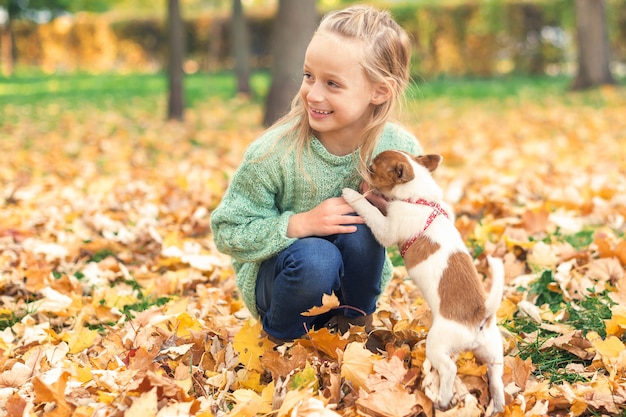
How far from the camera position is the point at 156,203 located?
15.1 feet

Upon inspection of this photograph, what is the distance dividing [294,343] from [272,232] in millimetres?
384

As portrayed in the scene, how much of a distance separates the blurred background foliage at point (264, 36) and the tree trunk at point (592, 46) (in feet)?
14.8

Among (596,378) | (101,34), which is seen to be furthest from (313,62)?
(101,34)

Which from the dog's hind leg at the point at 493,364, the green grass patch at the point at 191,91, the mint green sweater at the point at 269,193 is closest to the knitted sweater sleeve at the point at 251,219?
the mint green sweater at the point at 269,193

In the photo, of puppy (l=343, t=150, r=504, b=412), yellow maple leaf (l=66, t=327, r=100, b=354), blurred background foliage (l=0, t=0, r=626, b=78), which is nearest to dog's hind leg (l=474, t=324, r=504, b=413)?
puppy (l=343, t=150, r=504, b=412)

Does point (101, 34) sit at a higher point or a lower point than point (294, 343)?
lower

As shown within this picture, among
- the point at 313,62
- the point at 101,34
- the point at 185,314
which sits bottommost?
the point at 101,34

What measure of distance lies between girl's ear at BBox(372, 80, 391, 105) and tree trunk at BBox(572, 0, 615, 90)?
35.2 feet

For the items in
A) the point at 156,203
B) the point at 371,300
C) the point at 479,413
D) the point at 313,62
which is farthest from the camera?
the point at 156,203

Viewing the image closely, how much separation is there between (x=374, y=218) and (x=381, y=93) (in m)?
0.46

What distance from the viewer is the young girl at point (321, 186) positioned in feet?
7.47

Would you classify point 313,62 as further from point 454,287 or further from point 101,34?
point 101,34

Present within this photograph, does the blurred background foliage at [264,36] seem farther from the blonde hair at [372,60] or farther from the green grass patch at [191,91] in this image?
the blonde hair at [372,60]

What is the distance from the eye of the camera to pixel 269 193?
2451 millimetres
